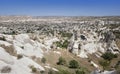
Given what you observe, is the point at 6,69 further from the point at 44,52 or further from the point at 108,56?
the point at 108,56

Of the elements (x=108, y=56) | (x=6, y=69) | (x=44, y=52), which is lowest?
(x=108, y=56)

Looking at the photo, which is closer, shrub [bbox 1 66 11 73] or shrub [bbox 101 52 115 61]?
shrub [bbox 1 66 11 73]

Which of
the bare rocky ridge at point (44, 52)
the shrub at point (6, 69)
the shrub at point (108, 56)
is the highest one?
the shrub at point (6, 69)

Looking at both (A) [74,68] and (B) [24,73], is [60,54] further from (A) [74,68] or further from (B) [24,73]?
(B) [24,73]

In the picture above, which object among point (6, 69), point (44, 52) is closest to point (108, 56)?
point (44, 52)

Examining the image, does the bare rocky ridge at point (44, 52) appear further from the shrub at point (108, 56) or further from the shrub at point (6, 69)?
the shrub at point (108, 56)

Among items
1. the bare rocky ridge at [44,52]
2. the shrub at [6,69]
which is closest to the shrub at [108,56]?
the bare rocky ridge at [44,52]

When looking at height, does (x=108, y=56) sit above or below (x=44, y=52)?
below

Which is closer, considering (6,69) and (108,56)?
(6,69)

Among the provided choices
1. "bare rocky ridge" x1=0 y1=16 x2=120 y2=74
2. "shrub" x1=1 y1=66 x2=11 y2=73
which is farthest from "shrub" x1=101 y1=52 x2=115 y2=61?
"shrub" x1=1 y1=66 x2=11 y2=73

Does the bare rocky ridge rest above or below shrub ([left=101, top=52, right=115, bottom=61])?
above

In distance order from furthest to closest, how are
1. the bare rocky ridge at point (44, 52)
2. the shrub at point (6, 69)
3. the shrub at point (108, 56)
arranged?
the shrub at point (108, 56), the bare rocky ridge at point (44, 52), the shrub at point (6, 69)

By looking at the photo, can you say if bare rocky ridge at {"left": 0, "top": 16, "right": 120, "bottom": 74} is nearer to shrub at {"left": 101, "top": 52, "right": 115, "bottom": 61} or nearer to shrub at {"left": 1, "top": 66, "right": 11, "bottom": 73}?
shrub at {"left": 1, "top": 66, "right": 11, "bottom": 73}

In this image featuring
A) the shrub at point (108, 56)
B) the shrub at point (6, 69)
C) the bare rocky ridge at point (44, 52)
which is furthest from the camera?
the shrub at point (108, 56)
